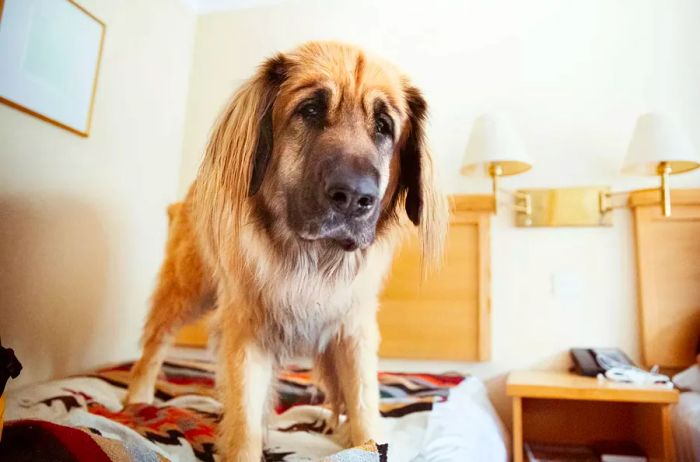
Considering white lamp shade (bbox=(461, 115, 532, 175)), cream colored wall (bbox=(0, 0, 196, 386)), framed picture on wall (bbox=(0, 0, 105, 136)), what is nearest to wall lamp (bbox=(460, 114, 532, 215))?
white lamp shade (bbox=(461, 115, 532, 175))

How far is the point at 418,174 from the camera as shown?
96cm

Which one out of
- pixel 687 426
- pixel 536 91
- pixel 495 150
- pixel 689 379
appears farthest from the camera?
pixel 536 91

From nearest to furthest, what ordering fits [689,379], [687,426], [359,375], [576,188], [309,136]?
[309,136]
[359,375]
[687,426]
[689,379]
[576,188]

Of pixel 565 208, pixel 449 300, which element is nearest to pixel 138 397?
pixel 449 300

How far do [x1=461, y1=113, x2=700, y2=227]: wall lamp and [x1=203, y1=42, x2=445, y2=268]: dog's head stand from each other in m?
0.73

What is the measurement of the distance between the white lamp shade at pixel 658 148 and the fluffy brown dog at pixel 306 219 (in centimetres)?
90

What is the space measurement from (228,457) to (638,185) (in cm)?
162

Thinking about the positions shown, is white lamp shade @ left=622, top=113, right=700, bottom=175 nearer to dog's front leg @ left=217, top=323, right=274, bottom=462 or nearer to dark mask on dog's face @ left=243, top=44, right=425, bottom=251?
dark mask on dog's face @ left=243, top=44, right=425, bottom=251

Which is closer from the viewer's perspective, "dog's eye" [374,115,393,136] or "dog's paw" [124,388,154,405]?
"dog's eye" [374,115,393,136]

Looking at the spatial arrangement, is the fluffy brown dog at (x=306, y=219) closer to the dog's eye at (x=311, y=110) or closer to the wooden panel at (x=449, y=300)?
the dog's eye at (x=311, y=110)

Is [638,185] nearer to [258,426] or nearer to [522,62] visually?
[522,62]

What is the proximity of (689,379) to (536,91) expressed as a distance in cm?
112

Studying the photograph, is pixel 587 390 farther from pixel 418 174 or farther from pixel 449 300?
pixel 418 174

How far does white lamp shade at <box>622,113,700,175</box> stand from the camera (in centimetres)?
142
